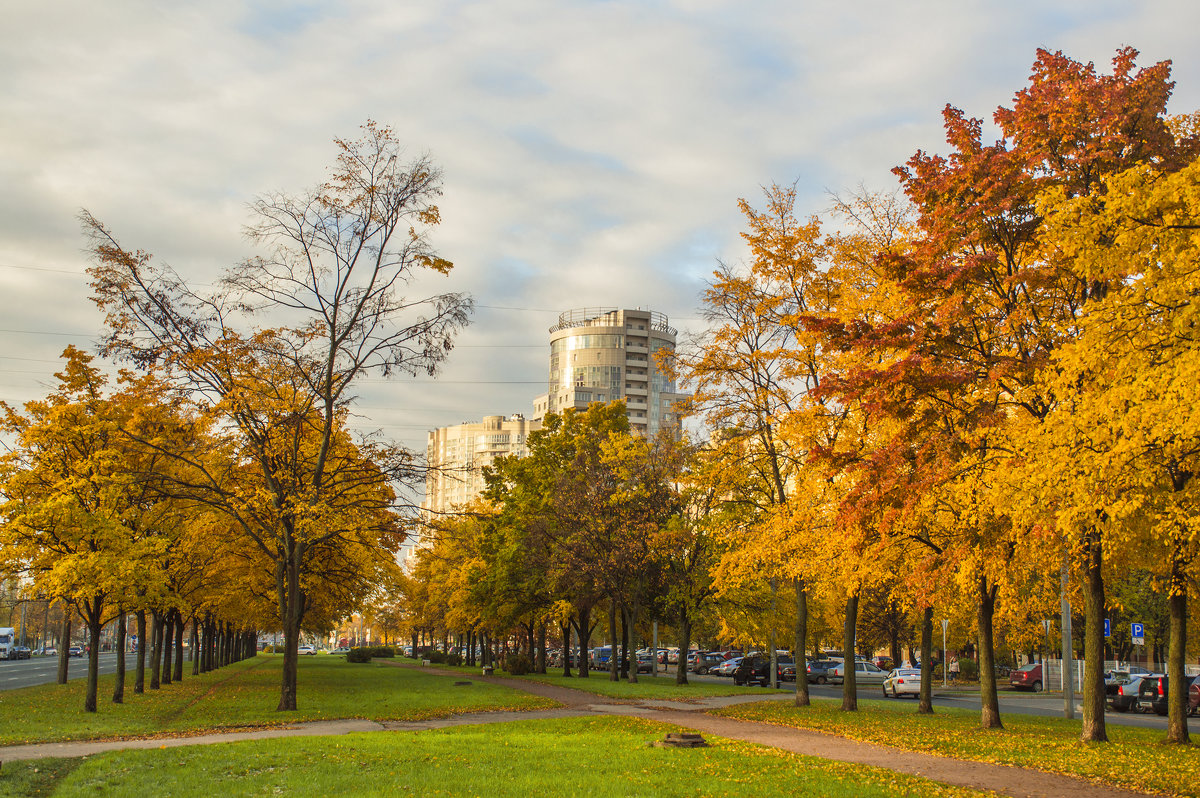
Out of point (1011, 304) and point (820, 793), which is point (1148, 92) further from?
point (820, 793)

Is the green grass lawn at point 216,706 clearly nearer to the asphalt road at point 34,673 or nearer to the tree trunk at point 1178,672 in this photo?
the asphalt road at point 34,673

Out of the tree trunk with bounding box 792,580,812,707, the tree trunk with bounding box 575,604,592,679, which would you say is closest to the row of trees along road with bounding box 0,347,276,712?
the tree trunk with bounding box 792,580,812,707

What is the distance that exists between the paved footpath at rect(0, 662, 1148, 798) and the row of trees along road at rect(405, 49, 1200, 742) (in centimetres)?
391

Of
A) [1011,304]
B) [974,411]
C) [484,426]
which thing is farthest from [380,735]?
[484,426]

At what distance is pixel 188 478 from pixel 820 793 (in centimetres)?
2366

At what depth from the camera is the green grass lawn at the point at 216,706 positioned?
18438mm

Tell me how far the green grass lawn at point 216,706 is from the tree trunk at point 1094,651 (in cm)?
1455

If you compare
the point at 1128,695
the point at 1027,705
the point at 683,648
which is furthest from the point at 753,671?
the point at 1128,695

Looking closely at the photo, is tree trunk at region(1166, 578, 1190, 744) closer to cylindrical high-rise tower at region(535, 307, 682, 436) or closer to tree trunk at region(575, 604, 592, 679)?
tree trunk at region(575, 604, 592, 679)

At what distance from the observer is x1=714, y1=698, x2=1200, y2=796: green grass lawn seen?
1293 cm

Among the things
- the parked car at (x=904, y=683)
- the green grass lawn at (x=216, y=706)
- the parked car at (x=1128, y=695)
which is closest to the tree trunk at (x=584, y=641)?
the green grass lawn at (x=216, y=706)

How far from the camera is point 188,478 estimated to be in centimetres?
2788

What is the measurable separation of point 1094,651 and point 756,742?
271 inches

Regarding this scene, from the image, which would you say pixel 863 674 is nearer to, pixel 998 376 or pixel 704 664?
pixel 704 664
